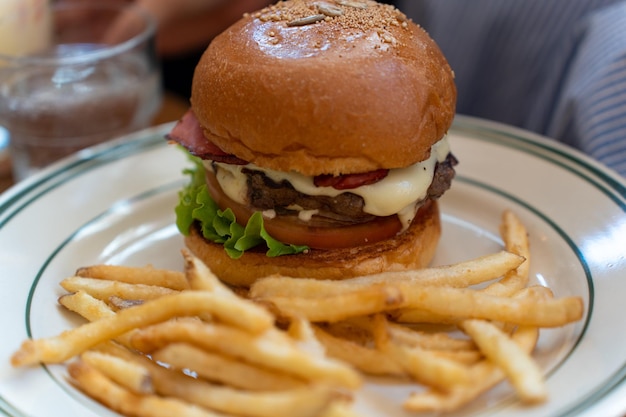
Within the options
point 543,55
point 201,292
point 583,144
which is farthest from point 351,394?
point 543,55

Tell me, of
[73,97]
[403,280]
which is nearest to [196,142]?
[403,280]

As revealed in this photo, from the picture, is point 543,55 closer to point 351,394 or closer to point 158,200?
point 158,200

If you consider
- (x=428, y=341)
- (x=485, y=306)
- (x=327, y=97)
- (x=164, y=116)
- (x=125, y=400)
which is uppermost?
(x=327, y=97)

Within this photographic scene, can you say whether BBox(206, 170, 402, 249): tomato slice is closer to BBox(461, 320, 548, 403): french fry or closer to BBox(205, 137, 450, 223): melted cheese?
BBox(205, 137, 450, 223): melted cheese

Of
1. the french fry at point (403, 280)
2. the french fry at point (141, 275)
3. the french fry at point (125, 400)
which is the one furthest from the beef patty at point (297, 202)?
the french fry at point (125, 400)

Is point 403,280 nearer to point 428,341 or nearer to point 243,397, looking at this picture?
point 428,341
